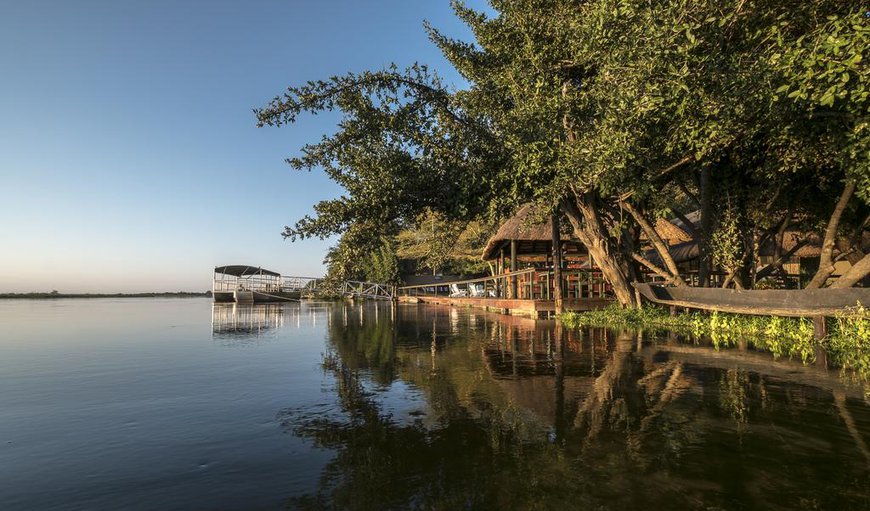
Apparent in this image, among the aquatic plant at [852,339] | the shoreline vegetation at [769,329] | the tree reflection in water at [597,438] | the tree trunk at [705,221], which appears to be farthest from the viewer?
the tree trunk at [705,221]

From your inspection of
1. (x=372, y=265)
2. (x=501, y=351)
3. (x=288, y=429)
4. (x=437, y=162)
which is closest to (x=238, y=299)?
(x=372, y=265)

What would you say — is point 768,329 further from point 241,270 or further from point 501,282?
point 241,270

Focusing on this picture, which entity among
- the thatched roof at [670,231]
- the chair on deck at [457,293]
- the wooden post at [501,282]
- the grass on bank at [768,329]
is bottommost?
the grass on bank at [768,329]

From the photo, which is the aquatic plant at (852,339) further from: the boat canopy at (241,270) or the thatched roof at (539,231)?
the boat canopy at (241,270)

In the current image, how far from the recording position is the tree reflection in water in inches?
108

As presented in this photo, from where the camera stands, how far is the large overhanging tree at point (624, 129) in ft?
26.3

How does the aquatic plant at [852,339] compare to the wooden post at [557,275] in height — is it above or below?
below

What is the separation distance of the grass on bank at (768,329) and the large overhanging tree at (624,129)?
131cm

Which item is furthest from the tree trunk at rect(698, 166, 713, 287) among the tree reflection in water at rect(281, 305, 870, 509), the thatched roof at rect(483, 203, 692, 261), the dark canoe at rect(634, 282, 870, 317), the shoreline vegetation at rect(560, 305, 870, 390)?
the thatched roof at rect(483, 203, 692, 261)

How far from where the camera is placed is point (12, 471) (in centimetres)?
338

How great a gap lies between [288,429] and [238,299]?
147 ft

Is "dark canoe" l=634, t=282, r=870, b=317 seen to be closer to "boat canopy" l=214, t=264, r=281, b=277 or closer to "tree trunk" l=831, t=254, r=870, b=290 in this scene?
"tree trunk" l=831, t=254, r=870, b=290

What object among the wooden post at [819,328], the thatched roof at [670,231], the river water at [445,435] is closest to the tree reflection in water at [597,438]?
the river water at [445,435]

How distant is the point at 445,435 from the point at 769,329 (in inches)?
361
